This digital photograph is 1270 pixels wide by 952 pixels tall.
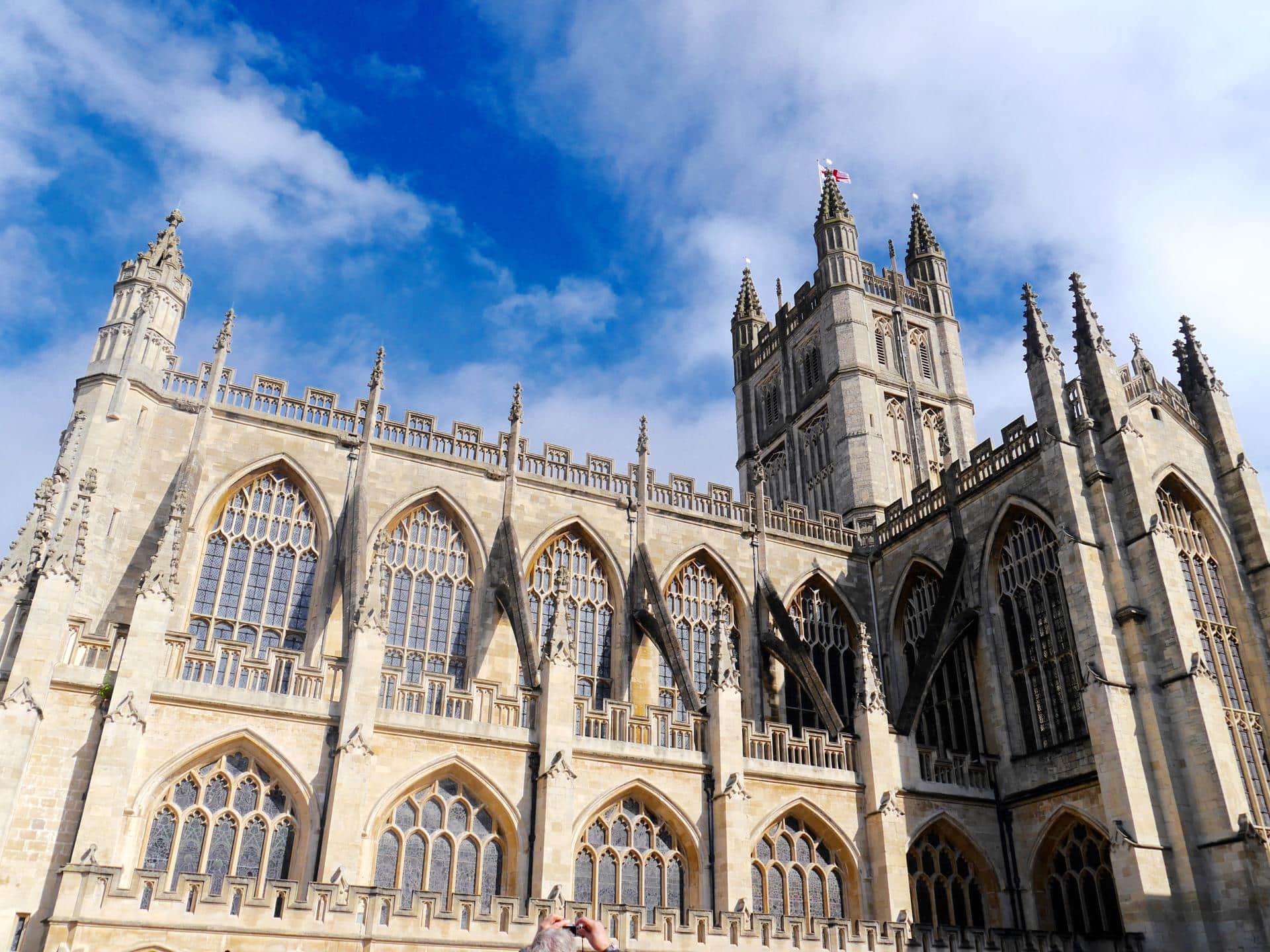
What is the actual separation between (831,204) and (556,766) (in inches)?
1055

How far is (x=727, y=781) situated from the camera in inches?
722

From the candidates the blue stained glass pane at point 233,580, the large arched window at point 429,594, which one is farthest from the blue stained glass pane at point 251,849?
the blue stained glass pane at point 233,580

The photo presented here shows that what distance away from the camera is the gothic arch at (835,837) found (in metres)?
18.9

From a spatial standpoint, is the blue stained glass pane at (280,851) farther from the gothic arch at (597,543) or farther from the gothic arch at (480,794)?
the gothic arch at (597,543)

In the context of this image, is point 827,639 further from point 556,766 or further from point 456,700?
point 456,700

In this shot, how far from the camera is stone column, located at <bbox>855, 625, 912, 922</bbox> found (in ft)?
60.8

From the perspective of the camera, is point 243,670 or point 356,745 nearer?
point 356,745

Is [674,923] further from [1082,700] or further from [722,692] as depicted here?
[1082,700]

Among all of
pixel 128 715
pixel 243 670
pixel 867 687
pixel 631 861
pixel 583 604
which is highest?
pixel 583 604

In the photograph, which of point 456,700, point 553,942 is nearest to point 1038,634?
point 456,700

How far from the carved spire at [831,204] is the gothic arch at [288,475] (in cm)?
2282

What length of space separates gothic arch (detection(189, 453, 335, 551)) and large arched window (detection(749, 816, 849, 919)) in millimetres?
10724

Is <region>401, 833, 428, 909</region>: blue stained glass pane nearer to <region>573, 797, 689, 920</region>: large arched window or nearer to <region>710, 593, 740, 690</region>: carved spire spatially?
<region>573, 797, 689, 920</region>: large arched window

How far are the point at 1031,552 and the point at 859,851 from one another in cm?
774
